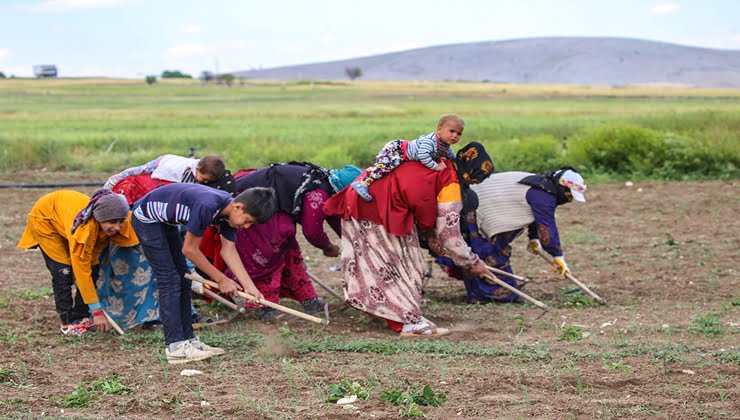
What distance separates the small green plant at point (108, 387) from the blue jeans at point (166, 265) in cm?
60

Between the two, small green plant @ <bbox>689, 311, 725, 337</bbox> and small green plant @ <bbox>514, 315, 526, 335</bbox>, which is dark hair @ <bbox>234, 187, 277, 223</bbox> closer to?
small green plant @ <bbox>514, 315, 526, 335</bbox>

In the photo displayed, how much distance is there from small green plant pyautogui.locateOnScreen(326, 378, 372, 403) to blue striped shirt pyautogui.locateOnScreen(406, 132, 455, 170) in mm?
1781

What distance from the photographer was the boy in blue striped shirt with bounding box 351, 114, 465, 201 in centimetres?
637

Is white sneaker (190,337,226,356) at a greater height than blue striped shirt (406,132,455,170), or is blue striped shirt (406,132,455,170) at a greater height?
blue striped shirt (406,132,455,170)

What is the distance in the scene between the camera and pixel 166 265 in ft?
19.4

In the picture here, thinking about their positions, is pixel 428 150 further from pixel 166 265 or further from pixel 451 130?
pixel 166 265

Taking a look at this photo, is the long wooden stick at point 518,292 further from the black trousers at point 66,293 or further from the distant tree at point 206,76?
the distant tree at point 206,76

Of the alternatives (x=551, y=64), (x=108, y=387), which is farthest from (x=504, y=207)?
(x=551, y=64)

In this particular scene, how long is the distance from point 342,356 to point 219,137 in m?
15.9

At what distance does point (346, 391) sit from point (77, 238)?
Result: 2.20 metres

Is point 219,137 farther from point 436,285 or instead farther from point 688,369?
point 688,369

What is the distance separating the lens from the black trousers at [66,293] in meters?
6.57

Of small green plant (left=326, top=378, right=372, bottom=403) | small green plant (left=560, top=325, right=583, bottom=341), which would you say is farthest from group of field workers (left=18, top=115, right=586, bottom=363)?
small green plant (left=326, top=378, right=372, bottom=403)

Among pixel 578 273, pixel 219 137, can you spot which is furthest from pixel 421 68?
pixel 578 273
